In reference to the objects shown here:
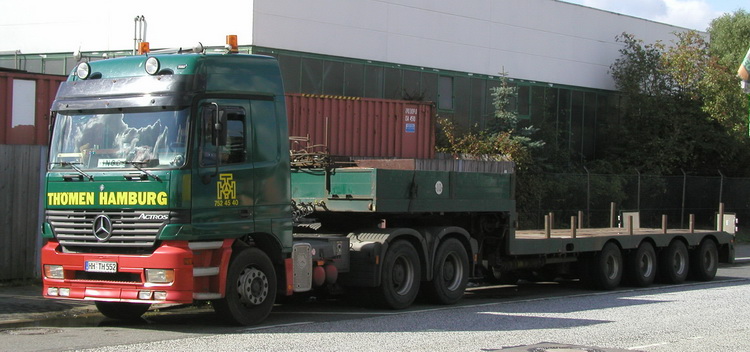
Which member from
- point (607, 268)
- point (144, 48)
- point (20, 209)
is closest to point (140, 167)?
point (144, 48)

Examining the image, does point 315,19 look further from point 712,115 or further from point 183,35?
point 712,115

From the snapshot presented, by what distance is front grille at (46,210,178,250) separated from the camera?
409 inches

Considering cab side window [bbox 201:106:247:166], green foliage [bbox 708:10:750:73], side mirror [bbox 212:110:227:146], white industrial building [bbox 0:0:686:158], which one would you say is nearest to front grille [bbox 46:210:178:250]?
cab side window [bbox 201:106:247:166]

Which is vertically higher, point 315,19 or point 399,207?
point 315,19

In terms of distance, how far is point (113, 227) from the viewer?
10.6 meters

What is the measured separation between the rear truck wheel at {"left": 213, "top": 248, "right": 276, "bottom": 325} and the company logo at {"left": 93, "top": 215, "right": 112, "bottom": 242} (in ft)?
4.76

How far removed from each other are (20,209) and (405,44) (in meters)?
17.4

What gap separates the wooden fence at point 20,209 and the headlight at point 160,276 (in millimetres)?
5678

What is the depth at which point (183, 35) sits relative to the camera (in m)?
26.8

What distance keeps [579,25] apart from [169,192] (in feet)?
96.7

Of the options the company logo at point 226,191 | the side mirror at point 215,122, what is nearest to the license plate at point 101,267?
the company logo at point 226,191

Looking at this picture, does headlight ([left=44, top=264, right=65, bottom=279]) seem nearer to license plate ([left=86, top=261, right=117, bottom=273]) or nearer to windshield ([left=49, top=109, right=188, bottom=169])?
license plate ([left=86, top=261, right=117, bottom=273])

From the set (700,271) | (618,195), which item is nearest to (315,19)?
(618,195)

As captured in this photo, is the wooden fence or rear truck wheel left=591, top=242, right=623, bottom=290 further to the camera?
rear truck wheel left=591, top=242, right=623, bottom=290
